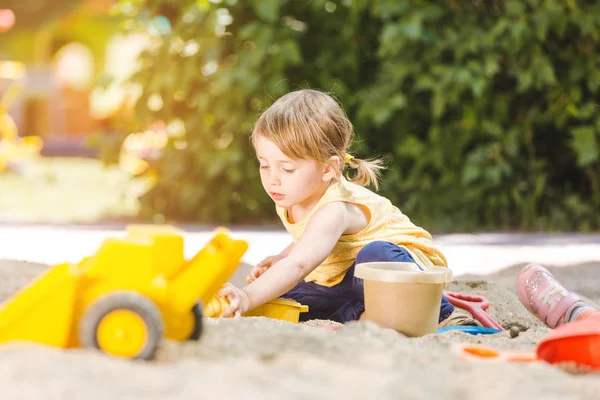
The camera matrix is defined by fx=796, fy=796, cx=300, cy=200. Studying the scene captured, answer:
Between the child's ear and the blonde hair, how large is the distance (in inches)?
0.6

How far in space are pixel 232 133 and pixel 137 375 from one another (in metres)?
3.69

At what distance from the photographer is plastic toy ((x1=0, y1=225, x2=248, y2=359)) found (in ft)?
4.66

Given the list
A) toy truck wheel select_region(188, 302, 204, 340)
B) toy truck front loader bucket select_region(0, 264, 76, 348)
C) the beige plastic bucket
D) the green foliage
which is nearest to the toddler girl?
the beige plastic bucket

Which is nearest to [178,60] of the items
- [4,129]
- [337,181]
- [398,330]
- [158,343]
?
[337,181]

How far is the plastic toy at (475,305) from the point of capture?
2229 millimetres

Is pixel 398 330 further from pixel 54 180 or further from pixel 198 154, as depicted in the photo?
pixel 54 180

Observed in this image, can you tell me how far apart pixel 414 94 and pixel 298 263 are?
9.75 ft

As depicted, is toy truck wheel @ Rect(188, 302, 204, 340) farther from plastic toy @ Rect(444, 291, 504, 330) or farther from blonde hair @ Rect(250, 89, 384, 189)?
plastic toy @ Rect(444, 291, 504, 330)

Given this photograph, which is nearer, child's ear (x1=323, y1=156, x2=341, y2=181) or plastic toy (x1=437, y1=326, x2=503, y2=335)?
plastic toy (x1=437, y1=326, x2=503, y2=335)

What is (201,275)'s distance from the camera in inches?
58.7

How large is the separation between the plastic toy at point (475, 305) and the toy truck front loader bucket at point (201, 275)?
899 millimetres

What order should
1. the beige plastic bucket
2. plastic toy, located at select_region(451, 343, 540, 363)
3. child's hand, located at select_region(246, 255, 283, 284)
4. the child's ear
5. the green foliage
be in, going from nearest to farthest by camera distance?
plastic toy, located at select_region(451, 343, 540, 363) → the beige plastic bucket → the child's ear → child's hand, located at select_region(246, 255, 283, 284) → the green foliage

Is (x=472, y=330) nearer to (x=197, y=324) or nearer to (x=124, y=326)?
(x=197, y=324)

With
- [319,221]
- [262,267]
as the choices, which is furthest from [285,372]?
[262,267]
